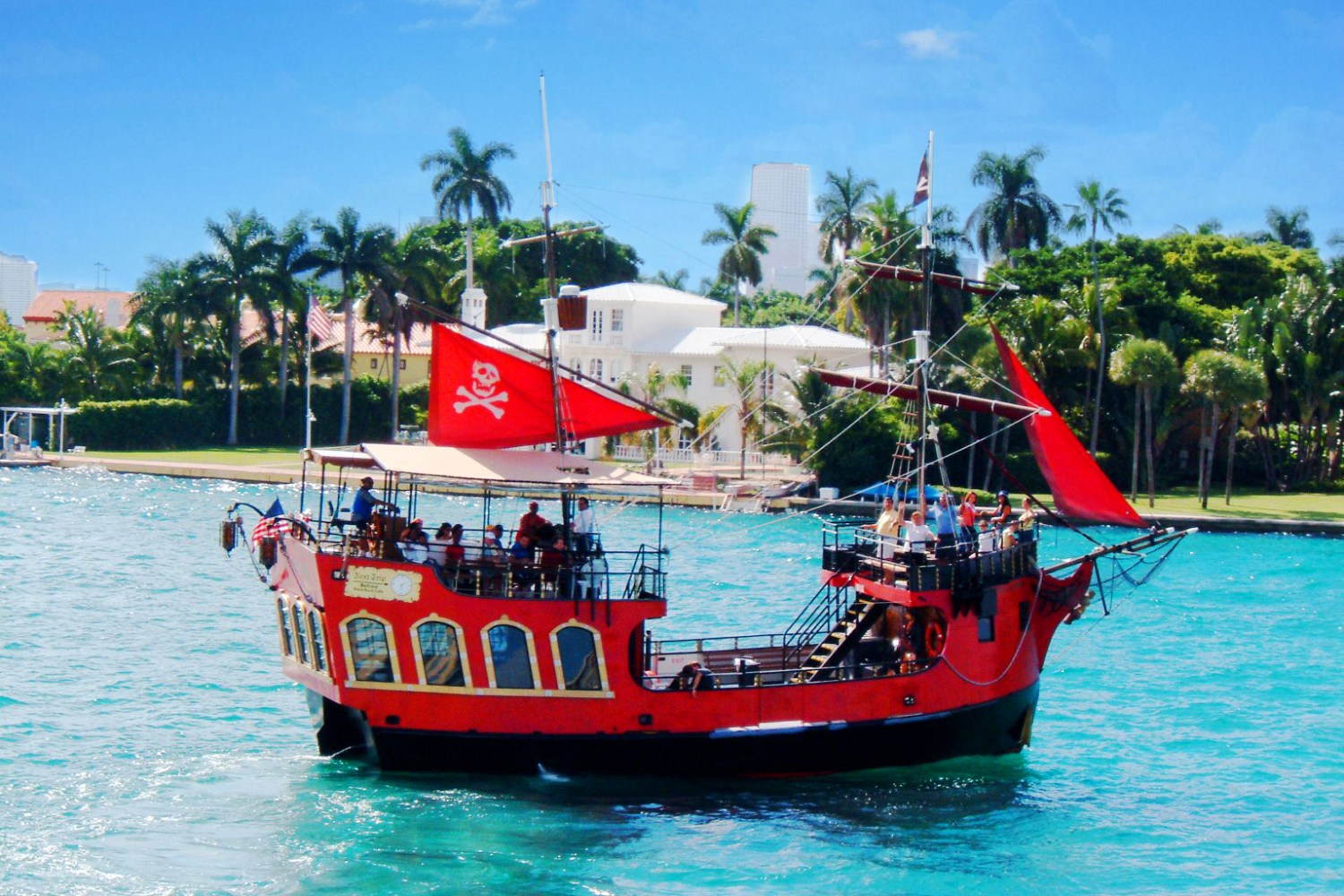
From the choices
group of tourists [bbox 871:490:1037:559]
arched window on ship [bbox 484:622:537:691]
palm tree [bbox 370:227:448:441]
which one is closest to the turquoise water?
arched window on ship [bbox 484:622:537:691]

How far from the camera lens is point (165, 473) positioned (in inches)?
2574

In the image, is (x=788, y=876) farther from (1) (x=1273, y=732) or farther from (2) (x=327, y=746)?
(1) (x=1273, y=732)

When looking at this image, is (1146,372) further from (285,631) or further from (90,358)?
(90,358)

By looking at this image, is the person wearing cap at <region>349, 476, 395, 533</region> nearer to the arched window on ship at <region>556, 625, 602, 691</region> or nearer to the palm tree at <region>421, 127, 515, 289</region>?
the arched window on ship at <region>556, 625, 602, 691</region>

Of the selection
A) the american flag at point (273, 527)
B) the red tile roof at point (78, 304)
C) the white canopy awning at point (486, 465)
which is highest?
the red tile roof at point (78, 304)

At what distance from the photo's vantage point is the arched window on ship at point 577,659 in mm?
20266

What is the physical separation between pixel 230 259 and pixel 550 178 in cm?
5778

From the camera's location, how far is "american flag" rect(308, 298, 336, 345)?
8097 cm

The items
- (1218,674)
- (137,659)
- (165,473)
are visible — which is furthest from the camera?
(165,473)

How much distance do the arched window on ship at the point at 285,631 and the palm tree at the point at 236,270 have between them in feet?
178

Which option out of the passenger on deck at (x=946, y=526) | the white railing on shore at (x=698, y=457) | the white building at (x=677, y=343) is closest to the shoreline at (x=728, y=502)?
the white railing on shore at (x=698, y=457)

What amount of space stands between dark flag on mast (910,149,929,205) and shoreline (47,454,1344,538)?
25377mm

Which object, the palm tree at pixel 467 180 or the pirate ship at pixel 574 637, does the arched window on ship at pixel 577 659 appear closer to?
the pirate ship at pixel 574 637

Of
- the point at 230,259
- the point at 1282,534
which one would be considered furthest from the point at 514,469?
the point at 230,259
